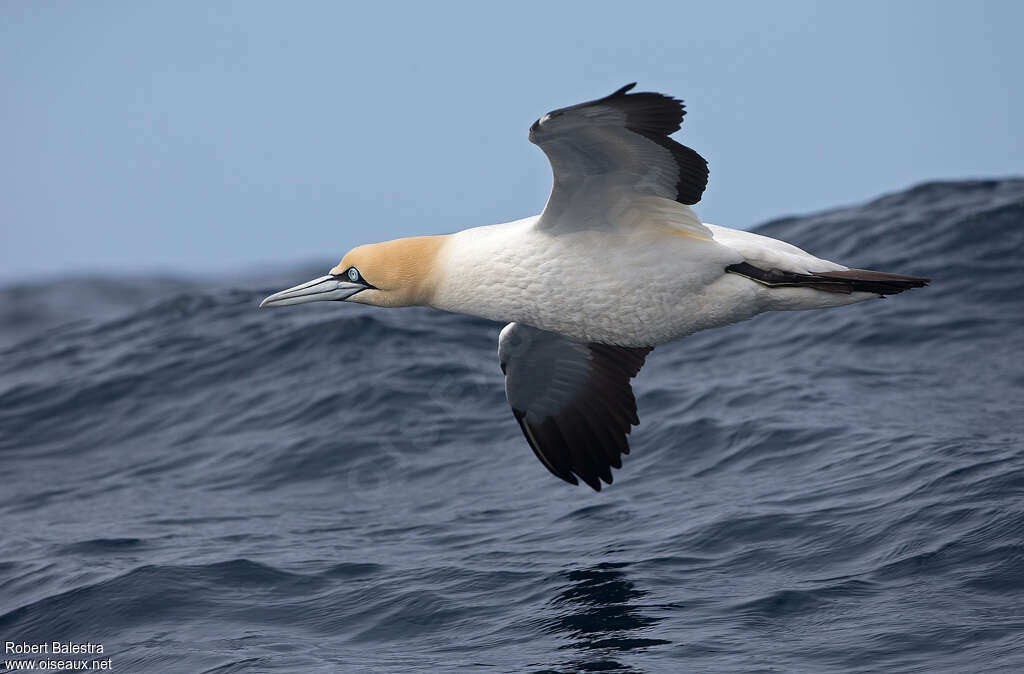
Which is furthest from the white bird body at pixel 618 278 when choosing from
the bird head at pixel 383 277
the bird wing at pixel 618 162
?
the bird head at pixel 383 277

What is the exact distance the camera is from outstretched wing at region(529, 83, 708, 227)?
688 cm

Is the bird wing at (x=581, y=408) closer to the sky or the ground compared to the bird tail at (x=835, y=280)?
closer to the ground

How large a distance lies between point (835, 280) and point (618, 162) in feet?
4.54

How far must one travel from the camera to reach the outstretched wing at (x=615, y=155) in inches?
271

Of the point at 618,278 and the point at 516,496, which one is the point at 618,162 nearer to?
the point at 618,278

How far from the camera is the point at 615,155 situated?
7.34 m

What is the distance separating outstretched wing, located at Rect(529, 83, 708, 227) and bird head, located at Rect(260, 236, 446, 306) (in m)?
0.82

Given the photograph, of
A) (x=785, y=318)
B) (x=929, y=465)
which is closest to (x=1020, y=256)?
(x=785, y=318)

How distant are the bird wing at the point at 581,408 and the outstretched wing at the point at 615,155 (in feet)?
7.37

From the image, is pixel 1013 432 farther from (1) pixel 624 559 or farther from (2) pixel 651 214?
(2) pixel 651 214

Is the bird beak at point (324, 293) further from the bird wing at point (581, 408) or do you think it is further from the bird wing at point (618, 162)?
the bird wing at point (581, 408)

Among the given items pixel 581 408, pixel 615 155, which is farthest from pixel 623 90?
pixel 581 408

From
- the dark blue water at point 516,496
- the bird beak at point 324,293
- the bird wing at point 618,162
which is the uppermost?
the bird wing at point 618,162

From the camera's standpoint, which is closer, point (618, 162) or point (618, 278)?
point (618, 162)
